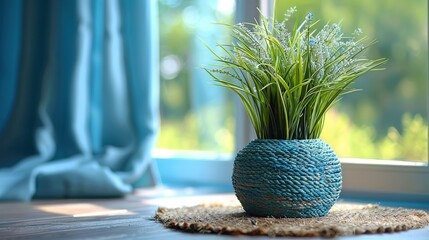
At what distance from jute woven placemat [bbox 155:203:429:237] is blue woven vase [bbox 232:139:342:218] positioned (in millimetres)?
29

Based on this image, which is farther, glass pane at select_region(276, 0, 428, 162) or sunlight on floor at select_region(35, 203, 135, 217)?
glass pane at select_region(276, 0, 428, 162)

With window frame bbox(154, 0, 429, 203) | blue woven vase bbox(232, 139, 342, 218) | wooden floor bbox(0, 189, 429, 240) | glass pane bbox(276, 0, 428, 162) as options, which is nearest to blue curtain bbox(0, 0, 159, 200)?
wooden floor bbox(0, 189, 429, 240)

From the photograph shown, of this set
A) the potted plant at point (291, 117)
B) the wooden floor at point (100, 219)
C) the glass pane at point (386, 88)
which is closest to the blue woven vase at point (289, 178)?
the potted plant at point (291, 117)

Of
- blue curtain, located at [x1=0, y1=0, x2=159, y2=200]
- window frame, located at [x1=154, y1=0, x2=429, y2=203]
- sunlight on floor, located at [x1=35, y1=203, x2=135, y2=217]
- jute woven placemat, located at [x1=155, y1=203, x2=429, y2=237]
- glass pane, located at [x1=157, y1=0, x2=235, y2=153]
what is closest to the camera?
jute woven placemat, located at [x1=155, y1=203, x2=429, y2=237]

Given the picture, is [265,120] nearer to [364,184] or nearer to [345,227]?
[345,227]

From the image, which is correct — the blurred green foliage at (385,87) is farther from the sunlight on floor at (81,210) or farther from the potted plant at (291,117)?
the sunlight on floor at (81,210)

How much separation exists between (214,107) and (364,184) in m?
A: 0.85

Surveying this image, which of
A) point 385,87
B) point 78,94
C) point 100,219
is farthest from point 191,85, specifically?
point 100,219

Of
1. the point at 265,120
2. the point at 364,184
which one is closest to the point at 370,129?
the point at 364,184

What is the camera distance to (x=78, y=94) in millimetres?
2527

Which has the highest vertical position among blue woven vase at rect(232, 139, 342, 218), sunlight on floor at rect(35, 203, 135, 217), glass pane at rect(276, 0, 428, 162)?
glass pane at rect(276, 0, 428, 162)

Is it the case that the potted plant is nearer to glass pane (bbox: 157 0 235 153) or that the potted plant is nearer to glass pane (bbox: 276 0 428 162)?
glass pane (bbox: 276 0 428 162)

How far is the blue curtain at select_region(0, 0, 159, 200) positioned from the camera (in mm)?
2471

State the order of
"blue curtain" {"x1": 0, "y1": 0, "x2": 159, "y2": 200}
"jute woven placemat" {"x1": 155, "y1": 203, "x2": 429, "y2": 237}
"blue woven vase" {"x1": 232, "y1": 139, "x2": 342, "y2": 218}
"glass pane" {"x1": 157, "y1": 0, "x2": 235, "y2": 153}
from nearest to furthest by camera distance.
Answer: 1. "jute woven placemat" {"x1": 155, "y1": 203, "x2": 429, "y2": 237}
2. "blue woven vase" {"x1": 232, "y1": 139, "x2": 342, "y2": 218}
3. "blue curtain" {"x1": 0, "y1": 0, "x2": 159, "y2": 200}
4. "glass pane" {"x1": 157, "y1": 0, "x2": 235, "y2": 153}
